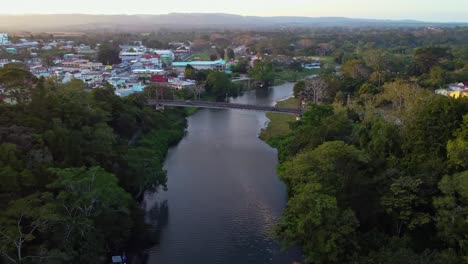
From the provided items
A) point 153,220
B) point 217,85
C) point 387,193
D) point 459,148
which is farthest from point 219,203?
point 217,85

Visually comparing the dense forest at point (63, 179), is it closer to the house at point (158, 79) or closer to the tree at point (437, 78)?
the house at point (158, 79)

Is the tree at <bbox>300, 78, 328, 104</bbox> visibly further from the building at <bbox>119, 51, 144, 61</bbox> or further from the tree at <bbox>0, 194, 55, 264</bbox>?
the building at <bbox>119, 51, 144, 61</bbox>

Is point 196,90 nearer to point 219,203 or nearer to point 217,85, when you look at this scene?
point 217,85

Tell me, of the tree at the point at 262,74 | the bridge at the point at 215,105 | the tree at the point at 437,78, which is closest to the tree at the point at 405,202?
the bridge at the point at 215,105

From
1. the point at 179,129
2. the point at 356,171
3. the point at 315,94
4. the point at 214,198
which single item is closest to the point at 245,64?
the point at 315,94

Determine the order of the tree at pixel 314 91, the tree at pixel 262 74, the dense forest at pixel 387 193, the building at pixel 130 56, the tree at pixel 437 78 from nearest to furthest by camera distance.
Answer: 1. the dense forest at pixel 387 193
2. the tree at pixel 314 91
3. the tree at pixel 437 78
4. the tree at pixel 262 74
5. the building at pixel 130 56

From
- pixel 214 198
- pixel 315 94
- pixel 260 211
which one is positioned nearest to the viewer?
pixel 260 211

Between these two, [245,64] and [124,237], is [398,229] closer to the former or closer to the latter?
[124,237]
